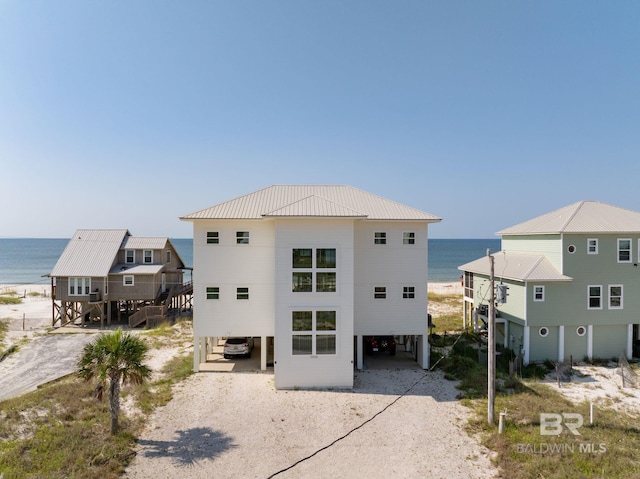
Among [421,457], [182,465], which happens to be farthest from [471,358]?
[182,465]

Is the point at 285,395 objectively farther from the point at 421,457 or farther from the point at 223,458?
the point at 421,457

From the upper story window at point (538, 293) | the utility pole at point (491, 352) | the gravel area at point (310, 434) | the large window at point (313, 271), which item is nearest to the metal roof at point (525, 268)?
the upper story window at point (538, 293)

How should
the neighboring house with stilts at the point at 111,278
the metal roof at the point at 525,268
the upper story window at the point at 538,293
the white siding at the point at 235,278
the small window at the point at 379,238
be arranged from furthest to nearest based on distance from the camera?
the neighboring house with stilts at the point at 111,278 < the upper story window at the point at 538,293 < the metal roof at the point at 525,268 < the small window at the point at 379,238 < the white siding at the point at 235,278

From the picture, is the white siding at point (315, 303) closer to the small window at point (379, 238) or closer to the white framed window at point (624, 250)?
the small window at point (379, 238)

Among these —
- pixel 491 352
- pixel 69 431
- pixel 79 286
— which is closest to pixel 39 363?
pixel 69 431

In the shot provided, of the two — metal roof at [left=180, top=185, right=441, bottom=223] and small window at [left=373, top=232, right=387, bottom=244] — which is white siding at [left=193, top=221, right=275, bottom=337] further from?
small window at [left=373, top=232, right=387, bottom=244]

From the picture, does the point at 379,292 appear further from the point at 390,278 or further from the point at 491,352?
the point at 491,352

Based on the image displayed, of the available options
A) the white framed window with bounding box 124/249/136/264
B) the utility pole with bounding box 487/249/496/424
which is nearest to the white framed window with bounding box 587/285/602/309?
the utility pole with bounding box 487/249/496/424
